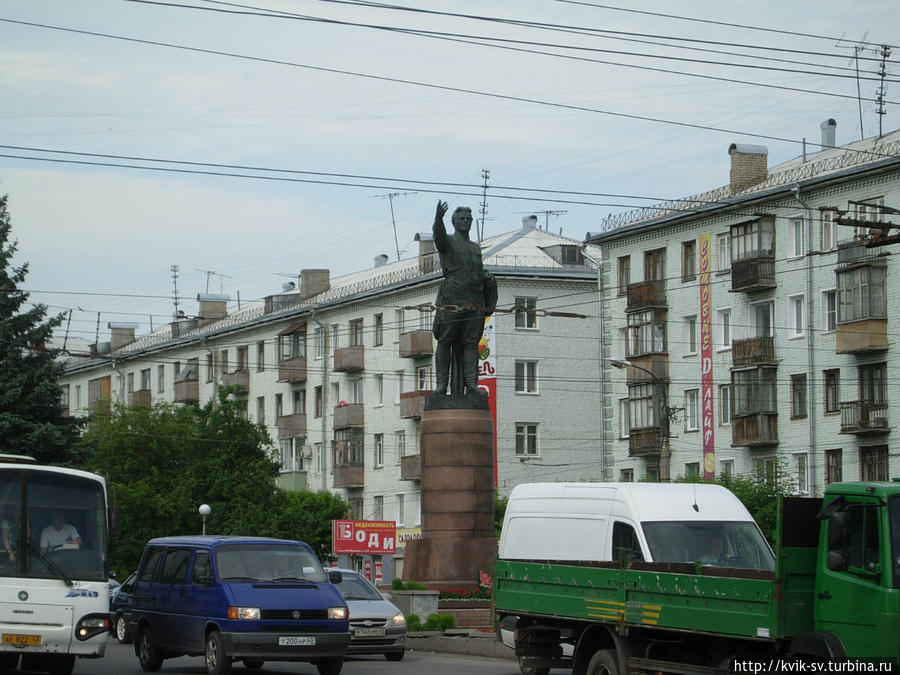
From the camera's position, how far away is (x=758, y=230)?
55.1m

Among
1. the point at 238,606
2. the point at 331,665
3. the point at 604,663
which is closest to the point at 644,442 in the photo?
the point at 331,665

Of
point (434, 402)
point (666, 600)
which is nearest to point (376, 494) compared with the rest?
point (434, 402)

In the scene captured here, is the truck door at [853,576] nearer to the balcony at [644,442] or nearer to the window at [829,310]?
the window at [829,310]

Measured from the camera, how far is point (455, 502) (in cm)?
2891

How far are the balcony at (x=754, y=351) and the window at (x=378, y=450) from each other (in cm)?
2219

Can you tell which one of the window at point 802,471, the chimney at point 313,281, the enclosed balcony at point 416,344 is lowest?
the window at point 802,471

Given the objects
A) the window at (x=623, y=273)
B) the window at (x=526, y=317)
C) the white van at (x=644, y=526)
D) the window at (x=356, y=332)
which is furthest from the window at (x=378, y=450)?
the white van at (x=644, y=526)

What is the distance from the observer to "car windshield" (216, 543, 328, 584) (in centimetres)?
1986

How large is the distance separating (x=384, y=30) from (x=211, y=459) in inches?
1532

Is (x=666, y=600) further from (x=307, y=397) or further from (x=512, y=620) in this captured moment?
(x=307, y=397)

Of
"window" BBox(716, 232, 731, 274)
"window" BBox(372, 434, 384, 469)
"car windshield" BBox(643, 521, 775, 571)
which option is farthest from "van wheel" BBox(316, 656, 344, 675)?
"window" BBox(372, 434, 384, 469)

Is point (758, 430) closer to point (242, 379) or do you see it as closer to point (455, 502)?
point (455, 502)

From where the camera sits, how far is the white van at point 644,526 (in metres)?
17.9

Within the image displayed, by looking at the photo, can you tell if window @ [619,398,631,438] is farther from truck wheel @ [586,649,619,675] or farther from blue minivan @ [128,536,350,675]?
truck wheel @ [586,649,619,675]
